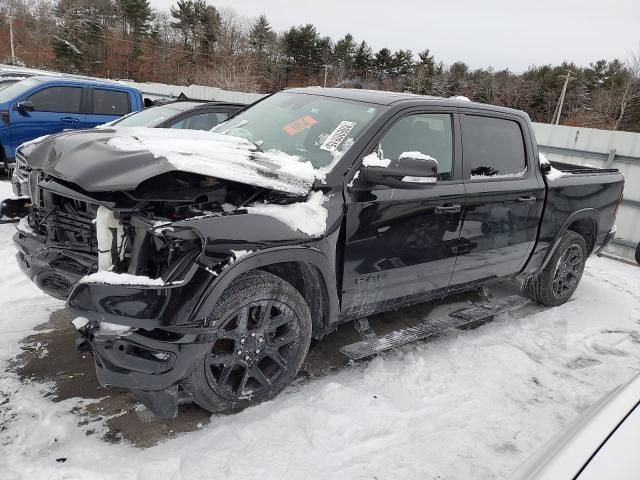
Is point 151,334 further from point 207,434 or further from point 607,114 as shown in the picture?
point 607,114

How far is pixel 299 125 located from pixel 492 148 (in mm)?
1705

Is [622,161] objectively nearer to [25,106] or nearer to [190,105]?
[190,105]

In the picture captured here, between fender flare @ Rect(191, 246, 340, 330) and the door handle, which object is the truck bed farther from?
fender flare @ Rect(191, 246, 340, 330)

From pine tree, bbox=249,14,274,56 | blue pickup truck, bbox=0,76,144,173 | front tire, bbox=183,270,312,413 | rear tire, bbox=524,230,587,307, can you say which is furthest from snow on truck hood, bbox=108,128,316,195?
pine tree, bbox=249,14,274,56

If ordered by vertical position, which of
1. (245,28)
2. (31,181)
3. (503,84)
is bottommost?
(31,181)

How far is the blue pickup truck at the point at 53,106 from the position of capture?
8.17 meters

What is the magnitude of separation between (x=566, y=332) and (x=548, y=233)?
937mm

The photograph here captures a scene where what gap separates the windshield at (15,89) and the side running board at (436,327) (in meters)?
7.98

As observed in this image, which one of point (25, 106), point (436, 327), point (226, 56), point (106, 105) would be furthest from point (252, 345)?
point (226, 56)

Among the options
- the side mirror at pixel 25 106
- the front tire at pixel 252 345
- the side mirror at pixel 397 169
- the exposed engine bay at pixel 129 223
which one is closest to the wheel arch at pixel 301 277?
the front tire at pixel 252 345

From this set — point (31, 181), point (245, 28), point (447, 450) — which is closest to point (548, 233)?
point (447, 450)

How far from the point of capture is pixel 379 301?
11.2 ft

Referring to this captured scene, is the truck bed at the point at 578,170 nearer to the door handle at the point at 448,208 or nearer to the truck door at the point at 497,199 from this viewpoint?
the truck door at the point at 497,199

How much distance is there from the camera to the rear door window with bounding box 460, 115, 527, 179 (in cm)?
381
